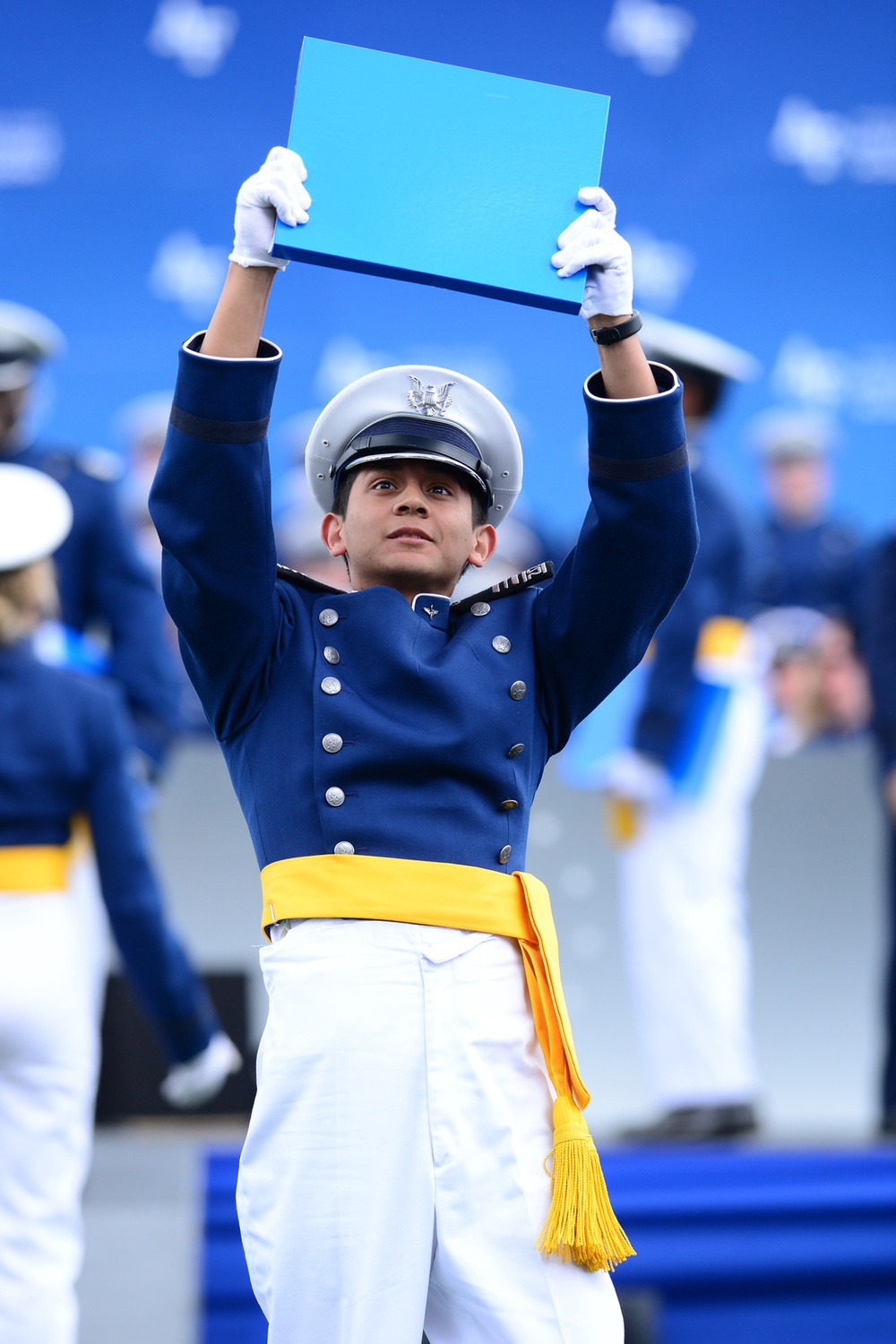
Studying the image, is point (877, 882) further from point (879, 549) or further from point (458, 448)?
point (458, 448)

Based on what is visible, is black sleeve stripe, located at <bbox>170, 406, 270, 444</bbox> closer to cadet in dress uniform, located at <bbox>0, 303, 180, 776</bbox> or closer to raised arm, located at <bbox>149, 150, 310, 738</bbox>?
raised arm, located at <bbox>149, 150, 310, 738</bbox>

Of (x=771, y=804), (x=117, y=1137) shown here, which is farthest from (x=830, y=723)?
(x=117, y=1137)

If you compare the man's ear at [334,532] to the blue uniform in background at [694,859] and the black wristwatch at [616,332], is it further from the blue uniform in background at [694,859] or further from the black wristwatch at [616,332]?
the blue uniform in background at [694,859]

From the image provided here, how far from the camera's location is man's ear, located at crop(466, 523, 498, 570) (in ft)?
7.65

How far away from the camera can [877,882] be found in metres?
5.66

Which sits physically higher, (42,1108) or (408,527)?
(408,527)

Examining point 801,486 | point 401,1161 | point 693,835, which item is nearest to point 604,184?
point 801,486

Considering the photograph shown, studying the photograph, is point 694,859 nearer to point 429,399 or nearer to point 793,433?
point 793,433

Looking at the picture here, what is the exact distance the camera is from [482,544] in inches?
92.6

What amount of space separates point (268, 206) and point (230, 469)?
31 cm

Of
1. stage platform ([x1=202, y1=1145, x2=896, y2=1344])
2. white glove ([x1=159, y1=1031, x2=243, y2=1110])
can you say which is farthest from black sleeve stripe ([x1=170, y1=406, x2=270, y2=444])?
A: stage platform ([x1=202, y1=1145, x2=896, y2=1344])

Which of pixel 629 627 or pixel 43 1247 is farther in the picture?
pixel 43 1247

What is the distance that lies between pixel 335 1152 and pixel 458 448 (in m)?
0.91

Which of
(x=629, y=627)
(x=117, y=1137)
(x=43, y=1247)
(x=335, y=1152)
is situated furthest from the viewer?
(x=117, y=1137)
